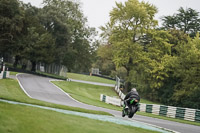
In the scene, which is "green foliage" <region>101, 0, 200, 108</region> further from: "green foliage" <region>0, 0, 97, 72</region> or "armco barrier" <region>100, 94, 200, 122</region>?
"green foliage" <region>0, 0, 97, 72</region>

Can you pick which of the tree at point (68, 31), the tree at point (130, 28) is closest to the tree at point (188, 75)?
the tree at point (130, 28)

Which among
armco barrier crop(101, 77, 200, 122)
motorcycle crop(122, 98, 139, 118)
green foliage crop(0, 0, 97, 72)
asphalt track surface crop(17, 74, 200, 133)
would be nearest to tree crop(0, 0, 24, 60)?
green foliage crop(0, 0, 97, 72)

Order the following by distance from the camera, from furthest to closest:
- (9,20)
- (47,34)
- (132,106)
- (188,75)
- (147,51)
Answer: (47,34) < (147,51) < (9,20) < (188,75) < (132,106)

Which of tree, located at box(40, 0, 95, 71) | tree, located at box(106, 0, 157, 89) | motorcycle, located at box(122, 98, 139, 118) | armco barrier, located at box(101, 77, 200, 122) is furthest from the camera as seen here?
tree, located at box(40, 0, 95, 71)

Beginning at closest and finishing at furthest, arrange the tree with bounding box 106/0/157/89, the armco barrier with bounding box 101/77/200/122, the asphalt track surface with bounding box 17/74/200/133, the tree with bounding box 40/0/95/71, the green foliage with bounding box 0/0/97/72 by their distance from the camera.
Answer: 1. the asphalt track surface with bounding box 17/74/200/133
2. the armco barrier with bounding box 101/77/200/122
3. the tree with bounding box 106/0/157/89
4. the green foliage with bounding box 0/0/97/72
5. the tree with bounding box 40/0/95/71

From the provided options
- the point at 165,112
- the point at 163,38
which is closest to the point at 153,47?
the point at 163,38

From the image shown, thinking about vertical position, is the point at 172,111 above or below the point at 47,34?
below

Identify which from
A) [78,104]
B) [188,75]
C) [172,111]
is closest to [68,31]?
[188,75]

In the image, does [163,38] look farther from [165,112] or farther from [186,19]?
[165,112]

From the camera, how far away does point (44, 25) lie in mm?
66312

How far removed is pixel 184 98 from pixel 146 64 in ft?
30.0

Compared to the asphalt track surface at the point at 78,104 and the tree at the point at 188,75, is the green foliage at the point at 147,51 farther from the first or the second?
the asphalt track surface at the point at 78,104

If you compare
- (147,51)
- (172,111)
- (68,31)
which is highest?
(68,31)

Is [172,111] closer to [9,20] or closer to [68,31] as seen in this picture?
[9,20]
